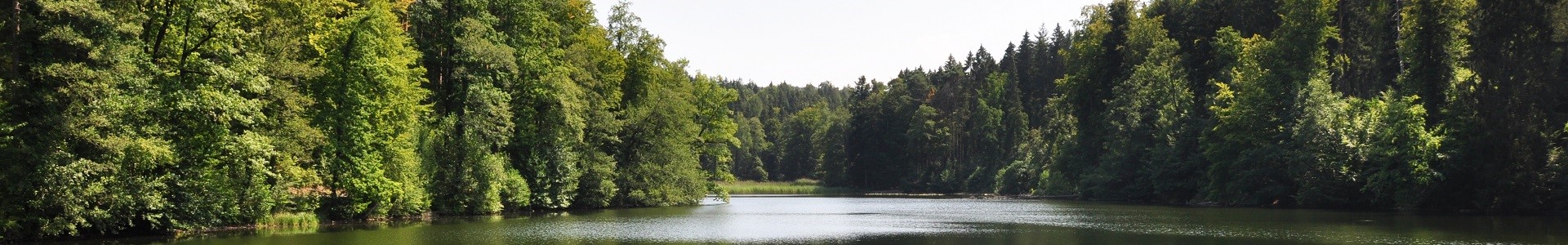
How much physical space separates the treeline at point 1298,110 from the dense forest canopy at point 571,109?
0.12 meters

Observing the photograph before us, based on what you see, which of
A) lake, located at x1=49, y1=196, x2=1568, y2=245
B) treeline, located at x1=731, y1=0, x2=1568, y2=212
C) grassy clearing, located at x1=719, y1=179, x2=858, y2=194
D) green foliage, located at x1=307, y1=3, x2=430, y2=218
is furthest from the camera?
grassy clearing, located at x1=719, y1=179, x2=858, y2=194

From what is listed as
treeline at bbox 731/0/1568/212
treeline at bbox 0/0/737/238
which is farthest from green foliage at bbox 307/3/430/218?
treeline at bbox 731/0/1568/212

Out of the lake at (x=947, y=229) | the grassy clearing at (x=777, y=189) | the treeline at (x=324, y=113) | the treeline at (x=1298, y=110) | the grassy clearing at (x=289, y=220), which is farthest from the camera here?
the grassy clearing at (x=777, y=189)

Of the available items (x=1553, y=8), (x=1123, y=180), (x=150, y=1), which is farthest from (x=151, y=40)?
(x=1123, y=180)

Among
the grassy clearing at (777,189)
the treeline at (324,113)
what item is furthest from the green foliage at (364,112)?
the grassy clearing at (777,189)

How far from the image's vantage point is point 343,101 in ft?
129

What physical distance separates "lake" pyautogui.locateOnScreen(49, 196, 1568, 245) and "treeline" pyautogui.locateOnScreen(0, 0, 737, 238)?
1.62 meters

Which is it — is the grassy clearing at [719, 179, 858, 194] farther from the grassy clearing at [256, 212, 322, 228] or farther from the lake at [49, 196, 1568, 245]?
the grassy clearing at [256, 212, 322, 228]

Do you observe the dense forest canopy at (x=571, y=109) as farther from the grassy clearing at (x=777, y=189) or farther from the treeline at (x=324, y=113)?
the grassy clearing at (x=777, y=189)

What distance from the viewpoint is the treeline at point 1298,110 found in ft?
144

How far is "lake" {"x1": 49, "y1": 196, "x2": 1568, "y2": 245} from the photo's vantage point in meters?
30.9

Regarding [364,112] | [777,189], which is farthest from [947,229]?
[777,189]

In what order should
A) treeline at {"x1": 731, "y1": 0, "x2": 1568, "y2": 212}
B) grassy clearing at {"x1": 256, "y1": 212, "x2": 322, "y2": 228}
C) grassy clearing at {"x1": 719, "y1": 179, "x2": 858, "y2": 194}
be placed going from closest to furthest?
grassy clearing at {"x1": 256, "y1": 212, "x2": 322, "y2": 228} < treeline at {"x1": 731, "y1": 0, "x2": 1568, "y2": 212} < grassy clearing at {"x1": 719, "y1": 179, "x2": 858, "y2": 194}

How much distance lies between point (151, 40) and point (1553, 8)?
145 feet
